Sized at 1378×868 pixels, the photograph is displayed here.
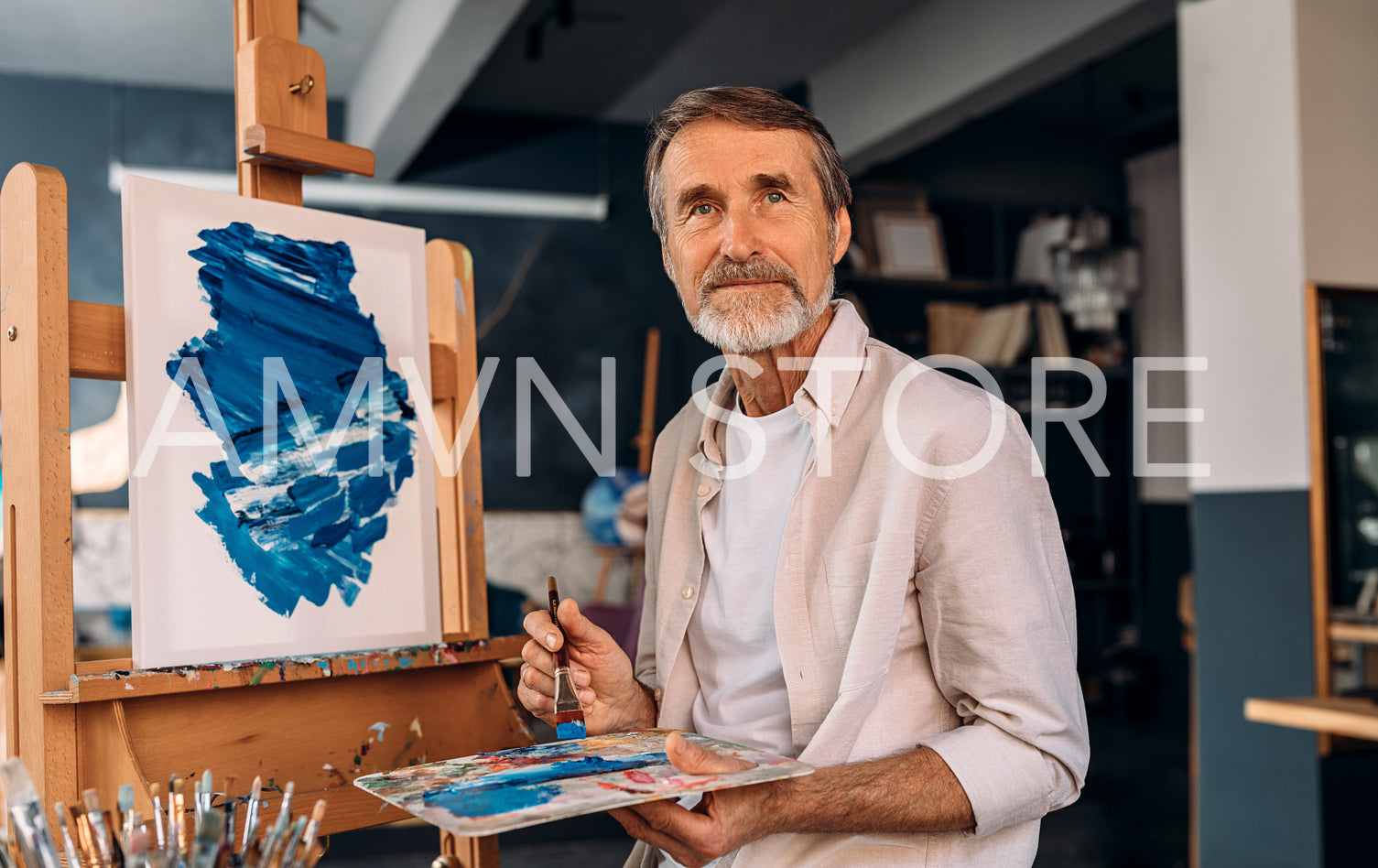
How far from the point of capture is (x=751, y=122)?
1.27 metres

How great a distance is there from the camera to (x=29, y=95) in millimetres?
5184

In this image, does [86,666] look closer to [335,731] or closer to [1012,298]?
[335,731]

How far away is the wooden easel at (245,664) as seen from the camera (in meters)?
1.10

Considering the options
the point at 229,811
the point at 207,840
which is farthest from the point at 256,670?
the point at 207,840

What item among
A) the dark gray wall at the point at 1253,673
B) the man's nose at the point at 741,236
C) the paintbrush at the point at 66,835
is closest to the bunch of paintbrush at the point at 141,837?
the paintbrush at the point at 66,835

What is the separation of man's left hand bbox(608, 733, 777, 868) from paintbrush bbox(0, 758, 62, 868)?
45 cm

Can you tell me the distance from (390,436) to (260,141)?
400 millimetres

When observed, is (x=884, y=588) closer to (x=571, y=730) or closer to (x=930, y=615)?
(x=930, y=615)

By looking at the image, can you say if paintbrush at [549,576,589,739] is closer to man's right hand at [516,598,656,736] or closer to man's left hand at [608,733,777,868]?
man's right hand at [516,598,656,736]

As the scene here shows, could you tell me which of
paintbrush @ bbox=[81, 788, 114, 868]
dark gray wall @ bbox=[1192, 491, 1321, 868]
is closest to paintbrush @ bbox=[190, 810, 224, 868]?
paintbrush @ bbox=[81, 788, 114, 868]

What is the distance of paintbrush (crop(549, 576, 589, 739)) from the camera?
119cm

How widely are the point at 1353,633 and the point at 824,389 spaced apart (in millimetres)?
2159

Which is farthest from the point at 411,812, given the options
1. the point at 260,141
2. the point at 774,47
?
the point at 774,47

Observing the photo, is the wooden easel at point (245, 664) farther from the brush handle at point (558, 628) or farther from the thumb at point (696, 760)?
the thumb at point (696, 760)
